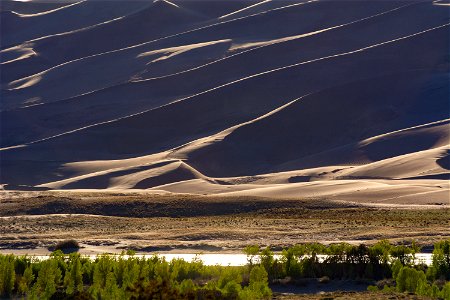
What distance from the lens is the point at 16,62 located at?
110 meters

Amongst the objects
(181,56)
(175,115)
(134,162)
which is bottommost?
(134,162)

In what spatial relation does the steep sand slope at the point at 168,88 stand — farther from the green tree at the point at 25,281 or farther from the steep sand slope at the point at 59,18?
the green tree at the point at 25,281

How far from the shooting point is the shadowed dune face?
59969 mm

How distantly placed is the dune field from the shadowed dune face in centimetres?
17

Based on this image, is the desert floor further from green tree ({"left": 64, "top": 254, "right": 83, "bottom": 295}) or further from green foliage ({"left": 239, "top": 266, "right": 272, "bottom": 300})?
green foliage ({"left": 239, "top": 266, "right": 272, "bottom": 300})

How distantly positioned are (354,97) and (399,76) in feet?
16.9

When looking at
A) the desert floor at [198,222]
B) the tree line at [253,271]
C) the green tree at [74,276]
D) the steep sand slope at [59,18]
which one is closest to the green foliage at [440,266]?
the tree line at [253,271]

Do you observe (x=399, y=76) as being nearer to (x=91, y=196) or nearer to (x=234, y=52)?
(x=234, y=52)

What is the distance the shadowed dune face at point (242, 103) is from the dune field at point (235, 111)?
166 mm

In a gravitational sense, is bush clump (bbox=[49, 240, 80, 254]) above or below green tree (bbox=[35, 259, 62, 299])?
above

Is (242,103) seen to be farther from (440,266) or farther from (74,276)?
(74,276)

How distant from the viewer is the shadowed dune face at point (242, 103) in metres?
60.0

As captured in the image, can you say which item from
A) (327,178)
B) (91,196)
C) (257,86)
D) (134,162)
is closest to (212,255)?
(91,196)

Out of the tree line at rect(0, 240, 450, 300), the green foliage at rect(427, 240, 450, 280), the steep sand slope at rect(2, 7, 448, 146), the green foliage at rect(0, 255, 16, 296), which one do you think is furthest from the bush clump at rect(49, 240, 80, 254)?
the steep sand slope at rect(2, 7, 448, 146)
